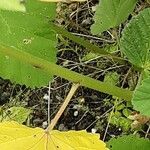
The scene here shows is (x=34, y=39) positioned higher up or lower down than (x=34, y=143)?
higher up

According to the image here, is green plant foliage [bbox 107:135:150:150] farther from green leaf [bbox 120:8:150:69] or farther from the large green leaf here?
the large green leaf

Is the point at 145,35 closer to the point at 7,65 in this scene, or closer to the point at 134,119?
the point at 7,65

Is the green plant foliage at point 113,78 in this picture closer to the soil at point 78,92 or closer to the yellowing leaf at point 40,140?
the soil at point 78,92

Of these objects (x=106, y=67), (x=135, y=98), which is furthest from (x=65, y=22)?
(x=135, y=98)

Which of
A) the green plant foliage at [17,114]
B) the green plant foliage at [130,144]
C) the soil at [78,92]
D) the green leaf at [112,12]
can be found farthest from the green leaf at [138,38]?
the green plant foliage at [17,114]

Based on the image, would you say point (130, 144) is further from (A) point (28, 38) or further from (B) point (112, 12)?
(A) point (28, 38)

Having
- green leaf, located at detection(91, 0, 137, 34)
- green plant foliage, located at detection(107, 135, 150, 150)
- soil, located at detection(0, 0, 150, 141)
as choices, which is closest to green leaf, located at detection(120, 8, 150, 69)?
green leaf, located at detection(91, 0, 137, 34)
